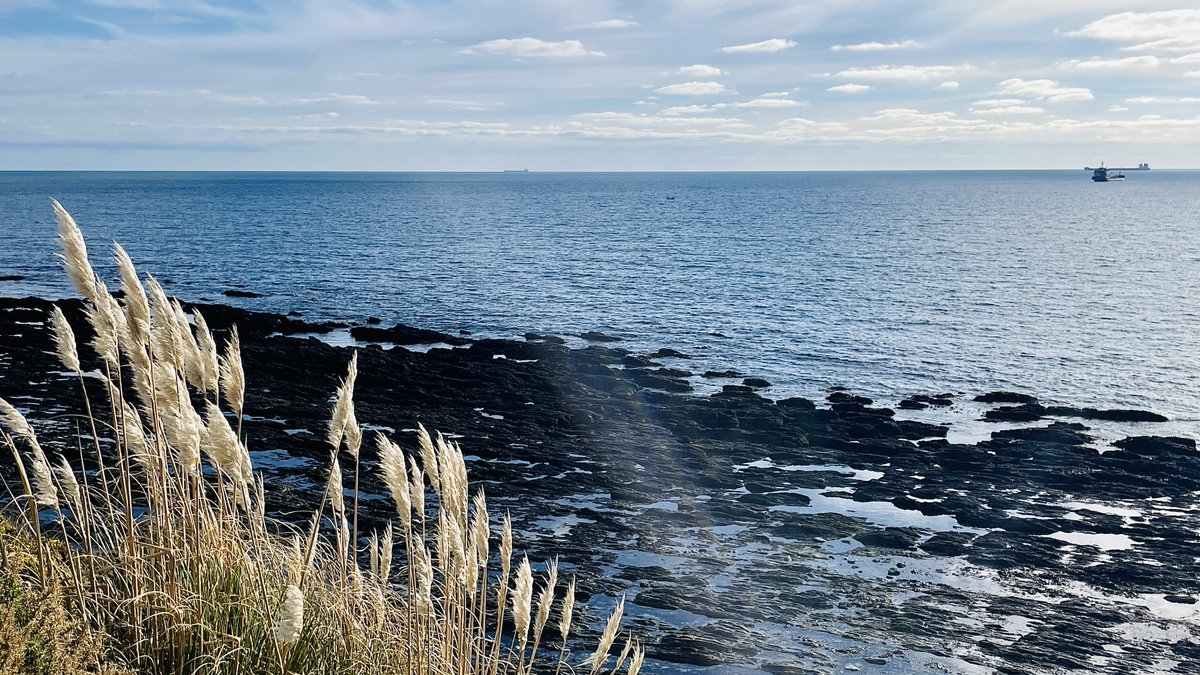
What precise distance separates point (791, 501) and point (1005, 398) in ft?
37.8

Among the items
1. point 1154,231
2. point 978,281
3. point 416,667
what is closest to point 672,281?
point 978,281

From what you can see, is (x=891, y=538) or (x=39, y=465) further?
(x=891, y=538)

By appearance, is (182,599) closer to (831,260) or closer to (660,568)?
(660,568)

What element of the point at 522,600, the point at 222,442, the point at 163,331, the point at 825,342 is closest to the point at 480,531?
the point at 522,600

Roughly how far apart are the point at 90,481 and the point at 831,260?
5924 centimetres

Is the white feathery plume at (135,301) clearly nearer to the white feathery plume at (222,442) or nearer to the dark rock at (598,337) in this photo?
the white feathery plume at (222,442)

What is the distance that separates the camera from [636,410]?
2600 cm

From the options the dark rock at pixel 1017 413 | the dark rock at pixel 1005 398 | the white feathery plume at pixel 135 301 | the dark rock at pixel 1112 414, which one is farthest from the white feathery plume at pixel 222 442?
the dark rock at pixel 1005 398

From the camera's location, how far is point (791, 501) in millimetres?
19031

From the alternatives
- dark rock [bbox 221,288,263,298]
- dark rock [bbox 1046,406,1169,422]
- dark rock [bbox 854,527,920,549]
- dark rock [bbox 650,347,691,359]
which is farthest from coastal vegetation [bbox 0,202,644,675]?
dark rock [bbox 221,288,263,298]

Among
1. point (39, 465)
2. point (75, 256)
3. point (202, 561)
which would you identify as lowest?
point (202, 561)

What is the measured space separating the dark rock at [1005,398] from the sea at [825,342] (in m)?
0.72

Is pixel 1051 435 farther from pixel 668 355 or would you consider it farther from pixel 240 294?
pixel 240 294

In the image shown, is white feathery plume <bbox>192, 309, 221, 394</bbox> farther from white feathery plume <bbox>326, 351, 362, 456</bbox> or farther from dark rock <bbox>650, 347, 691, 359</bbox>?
dark rock <bbox>650, 347, 691, 359</bbox>
